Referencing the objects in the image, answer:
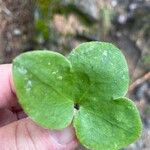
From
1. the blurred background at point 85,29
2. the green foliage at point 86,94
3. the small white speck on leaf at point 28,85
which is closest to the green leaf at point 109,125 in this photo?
the green foliage at point 86,94

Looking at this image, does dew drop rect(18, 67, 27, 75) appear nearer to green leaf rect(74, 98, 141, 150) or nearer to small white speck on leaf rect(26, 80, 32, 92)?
small white speck on leaf rect(26, 80, 32, 92)

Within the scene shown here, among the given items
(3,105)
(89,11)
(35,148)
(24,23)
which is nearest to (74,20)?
(89,11)

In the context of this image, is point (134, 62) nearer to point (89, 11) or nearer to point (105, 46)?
point (89, 11)

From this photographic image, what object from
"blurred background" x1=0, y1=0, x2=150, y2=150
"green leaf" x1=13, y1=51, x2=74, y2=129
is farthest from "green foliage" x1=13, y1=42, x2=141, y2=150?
"blurred background" x1=0, y1=0, x2=150, y2=150

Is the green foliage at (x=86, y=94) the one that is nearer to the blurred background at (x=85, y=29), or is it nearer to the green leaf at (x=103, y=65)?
the green leaf at (x=103, y=65)

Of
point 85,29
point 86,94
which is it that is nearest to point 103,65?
point 86,94

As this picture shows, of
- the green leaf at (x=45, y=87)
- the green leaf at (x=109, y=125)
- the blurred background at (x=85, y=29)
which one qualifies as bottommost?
the blurred background at (x=85, y=29)
